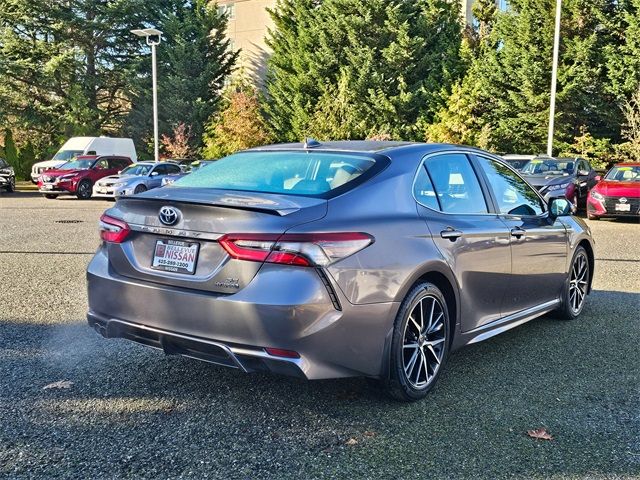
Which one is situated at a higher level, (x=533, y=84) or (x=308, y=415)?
(x=533, y=84)

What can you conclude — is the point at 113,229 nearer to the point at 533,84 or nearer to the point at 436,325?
the point at 436,325

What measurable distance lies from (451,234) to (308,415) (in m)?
1.44

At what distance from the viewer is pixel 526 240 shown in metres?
4.68

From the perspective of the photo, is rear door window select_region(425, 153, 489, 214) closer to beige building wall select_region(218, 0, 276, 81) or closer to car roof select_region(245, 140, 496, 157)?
car roof select_region(245, 140, 496, 157)

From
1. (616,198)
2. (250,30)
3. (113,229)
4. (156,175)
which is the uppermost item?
(250,30)

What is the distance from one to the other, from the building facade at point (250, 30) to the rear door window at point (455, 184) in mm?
39491

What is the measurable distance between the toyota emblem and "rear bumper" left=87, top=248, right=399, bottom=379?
36cm

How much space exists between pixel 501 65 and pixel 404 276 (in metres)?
29.2

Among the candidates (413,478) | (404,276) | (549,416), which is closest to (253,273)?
(404,276)

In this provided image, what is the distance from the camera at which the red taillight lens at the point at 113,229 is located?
3559mm

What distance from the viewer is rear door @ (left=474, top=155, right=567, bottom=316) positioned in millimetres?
4582

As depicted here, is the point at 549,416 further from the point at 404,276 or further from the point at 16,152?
the point at 16,152

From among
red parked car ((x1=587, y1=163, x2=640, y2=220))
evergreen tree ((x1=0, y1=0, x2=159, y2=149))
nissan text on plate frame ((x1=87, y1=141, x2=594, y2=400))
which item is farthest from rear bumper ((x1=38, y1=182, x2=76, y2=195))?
nissan text on plate frame ((x1=87, y1=141, x2=594, y2=400))

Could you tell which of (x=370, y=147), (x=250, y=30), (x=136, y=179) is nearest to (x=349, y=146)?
(x=370, y=147)
